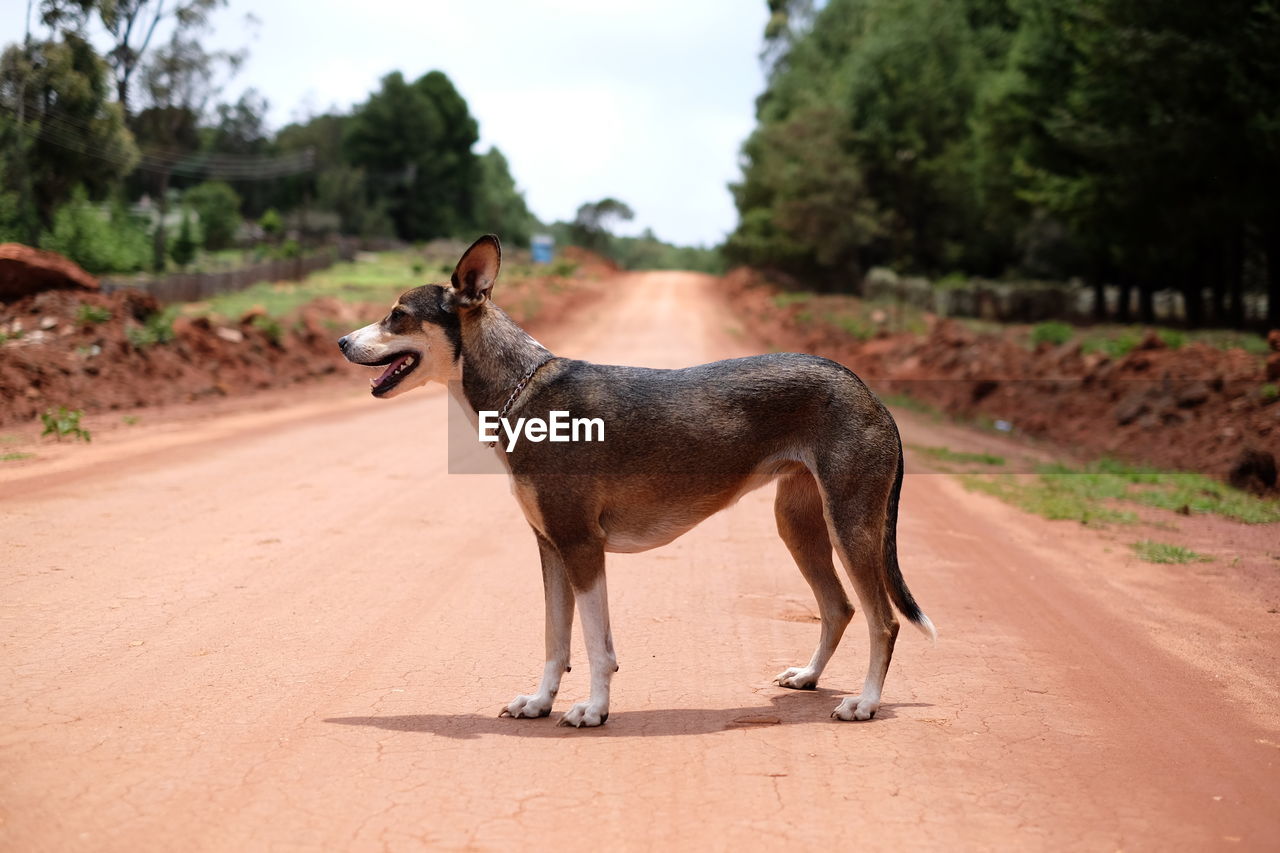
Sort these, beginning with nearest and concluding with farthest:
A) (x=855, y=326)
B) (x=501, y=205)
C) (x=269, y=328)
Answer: (x=269, y=328), (x=855, y=326), (x=501, y=205)

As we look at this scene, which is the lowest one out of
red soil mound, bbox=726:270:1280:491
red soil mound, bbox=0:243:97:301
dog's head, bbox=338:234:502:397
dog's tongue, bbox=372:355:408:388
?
red soil mound, bbox=726:270:1280:491

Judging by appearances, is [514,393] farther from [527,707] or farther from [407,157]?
[407,157]

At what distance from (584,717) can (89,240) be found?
114 feet

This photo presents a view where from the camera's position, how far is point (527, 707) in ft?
17.9

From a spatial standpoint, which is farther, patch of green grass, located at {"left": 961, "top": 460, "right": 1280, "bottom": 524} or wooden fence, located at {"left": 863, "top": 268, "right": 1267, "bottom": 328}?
wooden fence, located at {"left": 863, "top": 268, "right": 1267, "bottom": 328}

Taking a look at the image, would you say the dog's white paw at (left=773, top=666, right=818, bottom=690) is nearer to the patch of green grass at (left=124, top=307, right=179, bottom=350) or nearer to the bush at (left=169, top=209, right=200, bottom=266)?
the patch of green grass at (left=124, top=307, right=179, bottom=350)

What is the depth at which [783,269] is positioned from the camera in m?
59.8

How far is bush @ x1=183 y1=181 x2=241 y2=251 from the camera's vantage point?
57.5m

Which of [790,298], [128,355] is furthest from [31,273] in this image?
[790,298]

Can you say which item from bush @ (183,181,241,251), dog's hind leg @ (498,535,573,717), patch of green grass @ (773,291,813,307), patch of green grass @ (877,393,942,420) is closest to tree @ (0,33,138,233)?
bush @ (183,181,241,251)

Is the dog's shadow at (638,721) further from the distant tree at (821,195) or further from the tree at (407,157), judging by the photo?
the tree at (407,157)

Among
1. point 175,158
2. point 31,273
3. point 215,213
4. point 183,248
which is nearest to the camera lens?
point 31,273

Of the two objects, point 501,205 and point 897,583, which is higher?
point 501,205

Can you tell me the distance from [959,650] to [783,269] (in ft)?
178
